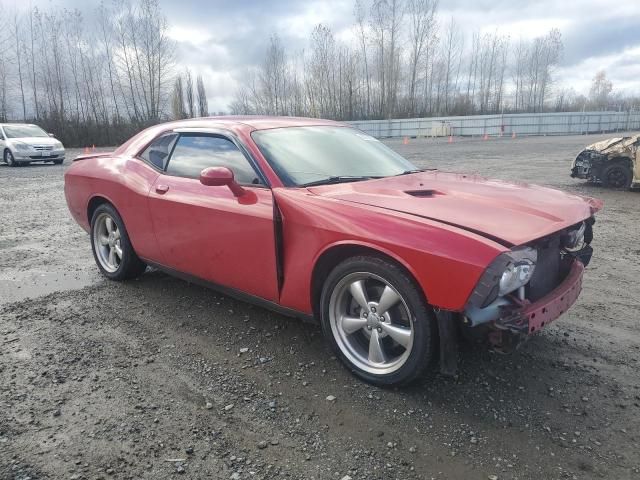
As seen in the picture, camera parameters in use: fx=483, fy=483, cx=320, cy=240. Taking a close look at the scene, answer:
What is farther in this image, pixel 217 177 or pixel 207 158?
pixel 207 158

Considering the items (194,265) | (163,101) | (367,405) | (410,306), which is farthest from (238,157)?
(163,101)

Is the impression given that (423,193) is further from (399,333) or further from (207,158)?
(207,158)

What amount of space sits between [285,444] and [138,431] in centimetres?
77

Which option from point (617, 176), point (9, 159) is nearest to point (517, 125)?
point (617, 176)

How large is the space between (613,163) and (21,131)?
844 inches

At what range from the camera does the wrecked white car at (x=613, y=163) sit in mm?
9961

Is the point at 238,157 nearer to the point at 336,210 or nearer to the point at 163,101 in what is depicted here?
the point at 336,210

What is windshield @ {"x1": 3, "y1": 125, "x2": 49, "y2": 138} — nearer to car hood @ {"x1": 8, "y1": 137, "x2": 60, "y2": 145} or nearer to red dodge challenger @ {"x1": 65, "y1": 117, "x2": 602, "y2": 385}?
car hood @ {"x1": 8, "y1": 137, "x2": 60, "y2": 145}

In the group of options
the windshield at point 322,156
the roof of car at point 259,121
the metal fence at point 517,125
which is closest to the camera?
the windshield at point 322,156

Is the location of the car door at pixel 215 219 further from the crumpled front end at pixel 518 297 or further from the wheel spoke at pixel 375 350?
the crumpled front end at pixel 518 297

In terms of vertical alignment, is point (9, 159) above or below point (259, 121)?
below

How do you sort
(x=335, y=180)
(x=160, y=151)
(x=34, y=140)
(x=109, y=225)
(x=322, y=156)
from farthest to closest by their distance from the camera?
(x=34, y=140) < (x=109, y=225) < (x=160, y=151) < (x=322, y=156) < (x=335, y=180)

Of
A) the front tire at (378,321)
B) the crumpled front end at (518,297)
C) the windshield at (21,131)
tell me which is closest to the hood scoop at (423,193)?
the front tire at (378,321)

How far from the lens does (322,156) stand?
3.58m
